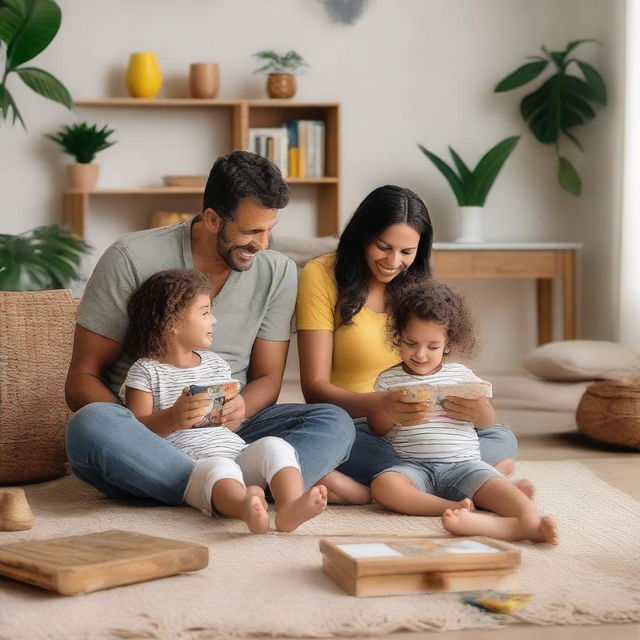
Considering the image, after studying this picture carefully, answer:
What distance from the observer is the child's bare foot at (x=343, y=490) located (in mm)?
2553

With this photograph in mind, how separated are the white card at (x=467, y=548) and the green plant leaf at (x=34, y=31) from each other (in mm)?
2974

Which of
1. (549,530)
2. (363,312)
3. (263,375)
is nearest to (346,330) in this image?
(363,312)

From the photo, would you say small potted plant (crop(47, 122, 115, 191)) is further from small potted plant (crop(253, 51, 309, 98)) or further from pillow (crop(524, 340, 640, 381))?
pillow (crop(524, 340, 640, 381))

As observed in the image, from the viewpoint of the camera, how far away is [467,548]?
1.90m

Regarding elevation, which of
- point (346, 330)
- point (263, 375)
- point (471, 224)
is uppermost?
point (471, 224)

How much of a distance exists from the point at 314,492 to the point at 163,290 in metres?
0.63

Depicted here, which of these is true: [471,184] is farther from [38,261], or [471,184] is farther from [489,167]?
[38,261]

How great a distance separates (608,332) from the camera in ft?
18.5

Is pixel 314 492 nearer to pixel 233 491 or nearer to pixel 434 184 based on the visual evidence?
pixel 233 491

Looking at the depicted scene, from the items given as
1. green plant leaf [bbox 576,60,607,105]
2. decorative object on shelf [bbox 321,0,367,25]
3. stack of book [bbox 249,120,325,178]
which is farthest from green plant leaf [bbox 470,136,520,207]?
decorative object on shelf [bbox 321,0,367,25]

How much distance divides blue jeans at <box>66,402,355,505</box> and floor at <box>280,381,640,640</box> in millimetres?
785

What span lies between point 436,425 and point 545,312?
11.3 feet

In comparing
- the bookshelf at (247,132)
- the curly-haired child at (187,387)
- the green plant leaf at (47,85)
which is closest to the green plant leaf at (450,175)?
the bookshelf at (247,132)

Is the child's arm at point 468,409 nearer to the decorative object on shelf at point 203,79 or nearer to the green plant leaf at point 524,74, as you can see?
the decorative object on shelf at point 203,79
